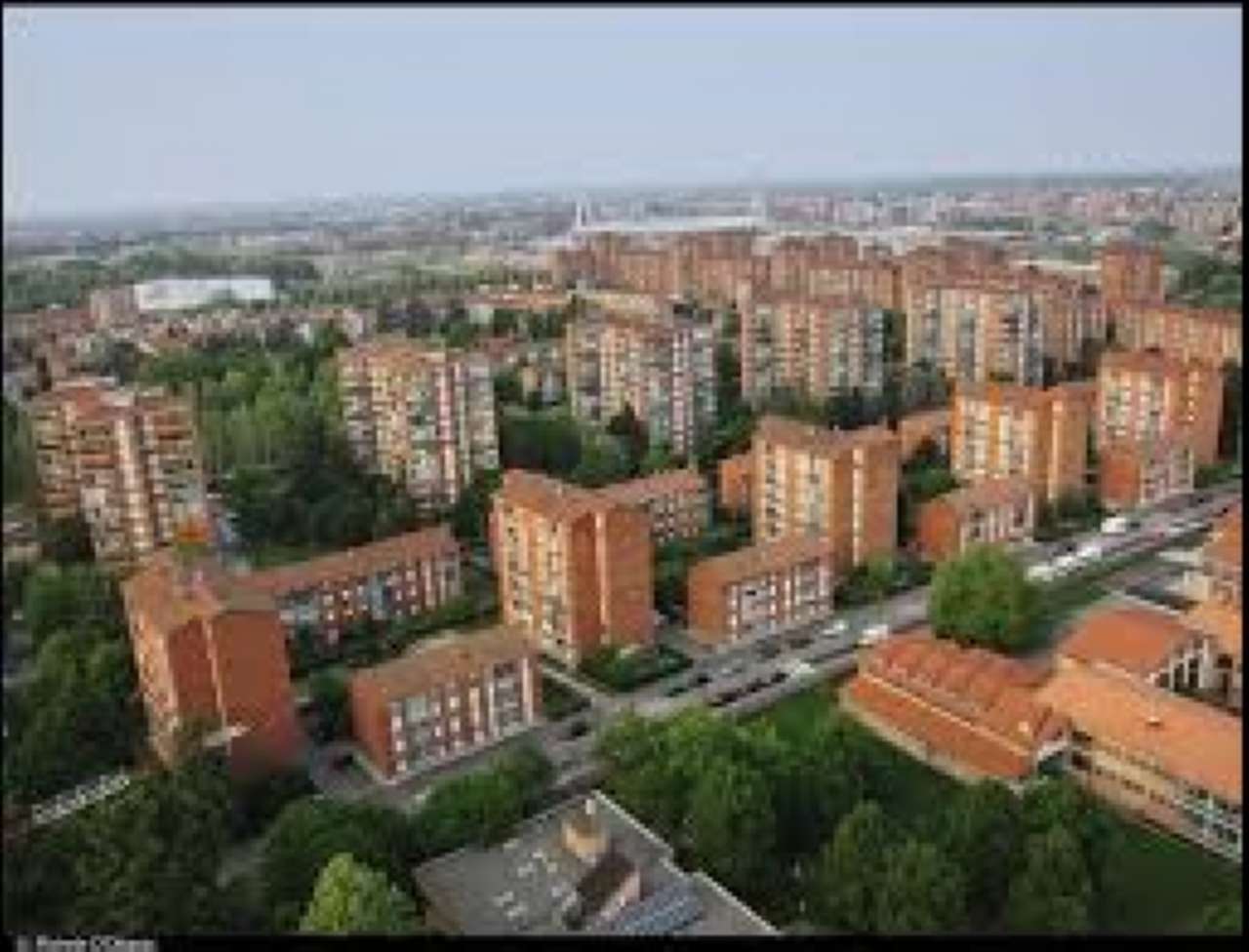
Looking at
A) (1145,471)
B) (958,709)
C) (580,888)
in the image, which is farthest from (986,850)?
(1145,471)

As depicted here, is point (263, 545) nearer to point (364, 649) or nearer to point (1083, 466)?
point (364, 649)

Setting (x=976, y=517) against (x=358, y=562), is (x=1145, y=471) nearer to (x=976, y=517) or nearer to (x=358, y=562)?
(x=976, y=517)

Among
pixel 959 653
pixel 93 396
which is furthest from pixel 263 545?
pixel 959 653

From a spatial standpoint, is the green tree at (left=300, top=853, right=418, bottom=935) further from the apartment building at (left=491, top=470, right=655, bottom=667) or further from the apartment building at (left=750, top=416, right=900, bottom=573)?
the apartment building at (left=750, top=416, right=900, bottom=573)

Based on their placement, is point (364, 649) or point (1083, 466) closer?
point (364, 649)

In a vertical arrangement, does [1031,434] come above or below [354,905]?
above

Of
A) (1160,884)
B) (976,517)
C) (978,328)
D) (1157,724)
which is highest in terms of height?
(978,328)
